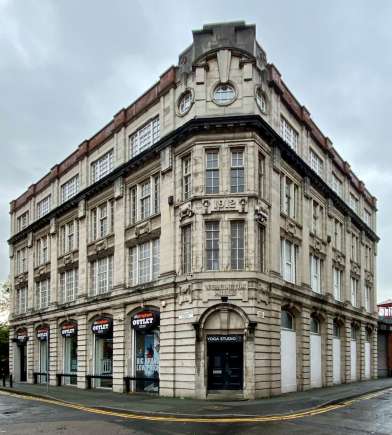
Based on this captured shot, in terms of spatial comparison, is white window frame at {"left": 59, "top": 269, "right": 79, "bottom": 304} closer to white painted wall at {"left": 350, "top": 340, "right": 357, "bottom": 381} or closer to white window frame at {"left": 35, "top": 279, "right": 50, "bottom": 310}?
white window frame at {"left": 35, "top": 279, "right": 50, "bottom": 310}

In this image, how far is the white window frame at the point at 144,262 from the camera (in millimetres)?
31891

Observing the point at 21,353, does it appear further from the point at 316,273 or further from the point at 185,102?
the point at 185,102

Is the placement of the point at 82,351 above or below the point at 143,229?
below

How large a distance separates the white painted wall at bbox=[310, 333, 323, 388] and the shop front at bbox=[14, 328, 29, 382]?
25624mm

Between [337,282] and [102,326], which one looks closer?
[102,326]

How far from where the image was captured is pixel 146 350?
31.9 metres

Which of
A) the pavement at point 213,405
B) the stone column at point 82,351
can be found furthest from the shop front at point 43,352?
the pavement at point 213,405

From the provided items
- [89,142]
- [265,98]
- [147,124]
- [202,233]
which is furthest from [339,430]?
[89,142]

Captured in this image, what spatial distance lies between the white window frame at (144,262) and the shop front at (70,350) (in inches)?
343

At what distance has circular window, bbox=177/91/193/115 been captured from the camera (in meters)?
29.7

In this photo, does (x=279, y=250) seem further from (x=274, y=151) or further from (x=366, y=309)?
(x=366, y=309)

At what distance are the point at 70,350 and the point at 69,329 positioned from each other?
5.81 feet

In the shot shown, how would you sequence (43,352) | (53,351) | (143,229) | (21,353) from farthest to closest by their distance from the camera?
(21,353)
(43,352)
(53,351)
(143,229)

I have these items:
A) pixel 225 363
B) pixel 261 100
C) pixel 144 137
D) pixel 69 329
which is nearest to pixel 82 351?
pixel 69 329
